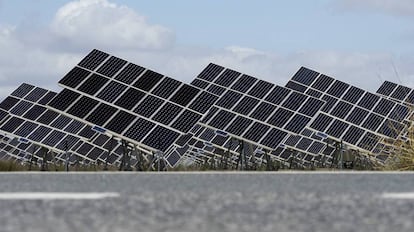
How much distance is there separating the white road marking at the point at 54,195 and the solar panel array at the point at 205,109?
13.9 metres

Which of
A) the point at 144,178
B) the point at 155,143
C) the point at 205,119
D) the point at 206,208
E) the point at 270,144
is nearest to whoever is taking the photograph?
the point at 206,208

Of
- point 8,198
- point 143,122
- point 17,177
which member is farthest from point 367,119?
point 8,198

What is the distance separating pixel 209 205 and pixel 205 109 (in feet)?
62.9

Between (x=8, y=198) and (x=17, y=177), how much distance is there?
204 cm

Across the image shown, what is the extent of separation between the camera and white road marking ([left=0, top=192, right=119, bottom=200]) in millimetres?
4288

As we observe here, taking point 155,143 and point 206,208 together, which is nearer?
point 206,208

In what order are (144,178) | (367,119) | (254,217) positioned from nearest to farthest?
1. (254,217)
2. (144,178)
3. (367,119)

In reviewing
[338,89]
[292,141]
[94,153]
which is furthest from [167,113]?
[94,153]

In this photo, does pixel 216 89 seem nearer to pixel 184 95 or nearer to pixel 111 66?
pixel 184 95

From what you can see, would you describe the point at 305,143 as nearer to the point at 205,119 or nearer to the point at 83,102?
the point at 205,119

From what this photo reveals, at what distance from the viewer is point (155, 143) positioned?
72.3 ft

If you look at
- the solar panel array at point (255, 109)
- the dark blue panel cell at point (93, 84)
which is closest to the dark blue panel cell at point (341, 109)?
the solar panel array at point (255, 109)

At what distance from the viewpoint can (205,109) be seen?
75.6ft

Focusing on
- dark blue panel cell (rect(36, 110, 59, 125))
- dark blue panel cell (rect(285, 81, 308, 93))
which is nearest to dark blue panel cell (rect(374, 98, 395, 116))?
dark blue panel cell (rect(285, 81, 308, 93))
